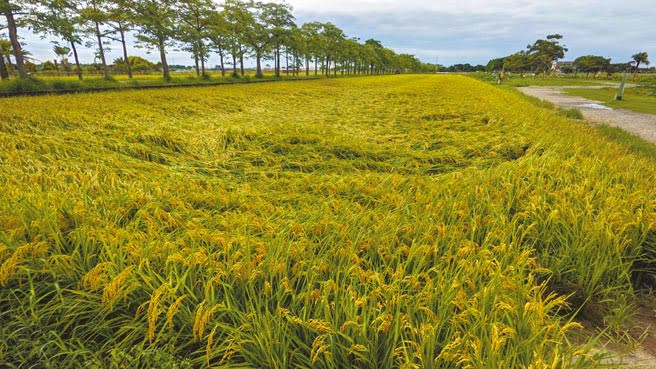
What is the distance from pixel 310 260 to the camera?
1599 mm

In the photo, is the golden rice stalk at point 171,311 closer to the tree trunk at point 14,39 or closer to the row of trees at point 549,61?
the tree trunk at point 14,39

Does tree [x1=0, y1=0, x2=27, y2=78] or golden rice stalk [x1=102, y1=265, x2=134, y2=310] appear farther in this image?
tree [x1=0, y1=0, x2=27, y2=78]

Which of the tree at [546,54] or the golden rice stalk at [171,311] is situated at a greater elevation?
the tree at [546,54]

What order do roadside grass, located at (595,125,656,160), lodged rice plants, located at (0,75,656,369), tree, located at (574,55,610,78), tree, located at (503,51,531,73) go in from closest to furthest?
lodged rice plants, located at (0,75,656,369) → roadside grass, located at (595,125,656,160) → tree, located at (574,55,610,78) → tree, located at (503,51,531,73)

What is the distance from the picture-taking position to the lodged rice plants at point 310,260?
1237 millimetres

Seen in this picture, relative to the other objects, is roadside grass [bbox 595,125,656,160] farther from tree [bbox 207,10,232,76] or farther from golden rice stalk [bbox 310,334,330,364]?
tree [bbox 207,10,232,76]

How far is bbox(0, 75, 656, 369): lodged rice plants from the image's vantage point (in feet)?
4.06

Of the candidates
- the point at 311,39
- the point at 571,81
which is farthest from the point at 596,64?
the point at 311,39

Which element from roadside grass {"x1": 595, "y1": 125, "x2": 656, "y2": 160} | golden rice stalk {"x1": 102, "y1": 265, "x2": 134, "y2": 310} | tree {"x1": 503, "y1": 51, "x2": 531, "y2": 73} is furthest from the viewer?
tree {"x1": 503, "y1": 51, "x2": 531, "y2": 73}

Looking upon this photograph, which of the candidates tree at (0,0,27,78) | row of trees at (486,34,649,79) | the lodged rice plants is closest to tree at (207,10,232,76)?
tree at (0,0,27,78)

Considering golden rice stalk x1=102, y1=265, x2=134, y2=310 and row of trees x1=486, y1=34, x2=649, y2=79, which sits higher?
row of trees x1=486, y1=34, x2=649, y2=79

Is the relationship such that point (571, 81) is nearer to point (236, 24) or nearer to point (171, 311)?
point (236, 24)

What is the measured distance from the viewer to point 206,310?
4.27 ft

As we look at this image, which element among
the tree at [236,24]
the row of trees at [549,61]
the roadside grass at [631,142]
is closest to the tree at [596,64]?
the row of trees at [549,61]
